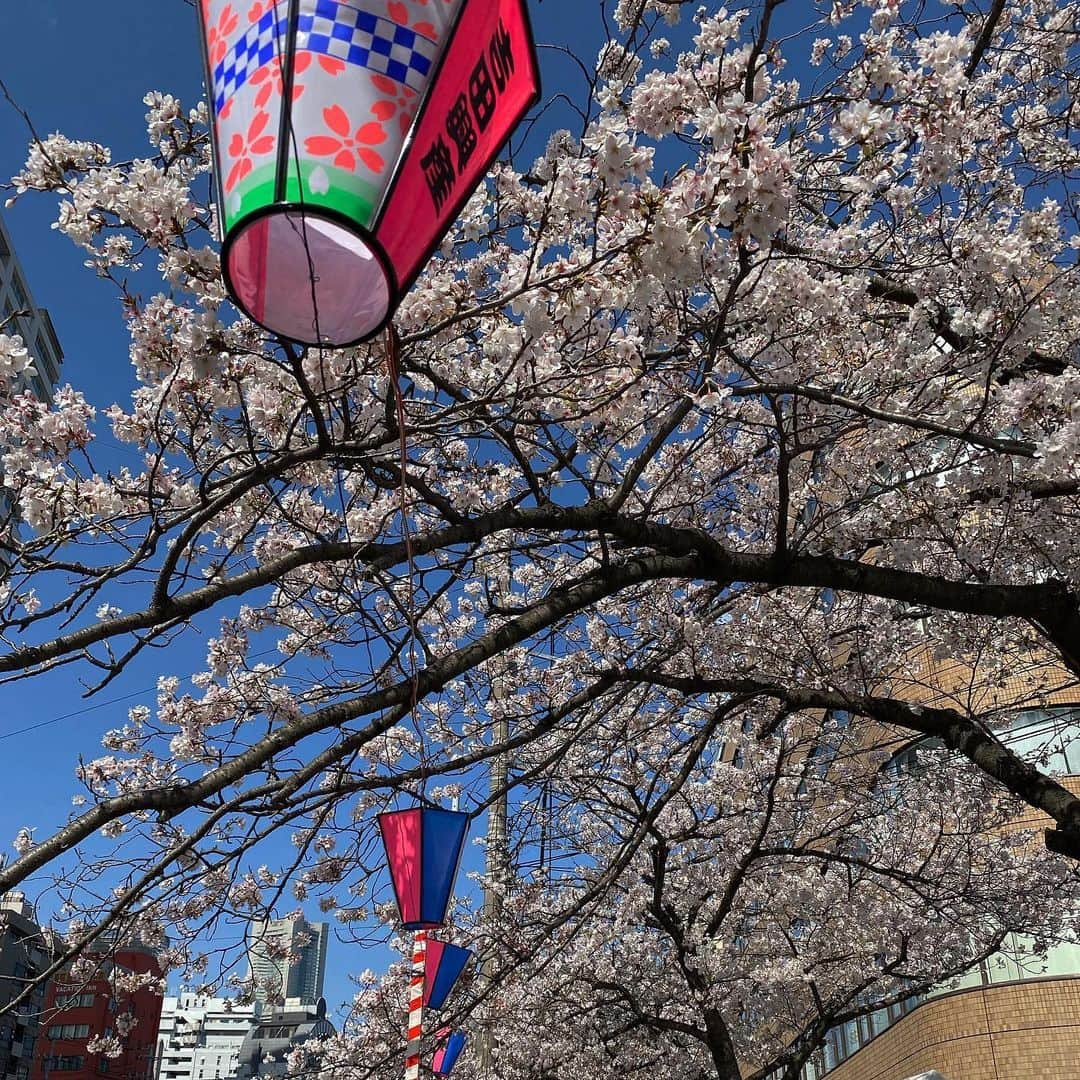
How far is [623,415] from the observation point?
14.7 feet

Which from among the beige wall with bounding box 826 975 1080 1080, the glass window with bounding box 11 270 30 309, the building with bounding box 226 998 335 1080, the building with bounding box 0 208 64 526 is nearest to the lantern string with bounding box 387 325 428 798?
the beige wall with bounding box 826 975 1080 1080

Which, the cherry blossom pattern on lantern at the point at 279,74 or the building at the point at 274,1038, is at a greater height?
the building at the point at 274,1038

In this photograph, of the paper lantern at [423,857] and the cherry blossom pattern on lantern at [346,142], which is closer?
the cherry blossom pattern on lantern at [346,142]

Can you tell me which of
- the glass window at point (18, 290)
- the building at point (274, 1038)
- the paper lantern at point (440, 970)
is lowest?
the paper lantern at point (440, 970)

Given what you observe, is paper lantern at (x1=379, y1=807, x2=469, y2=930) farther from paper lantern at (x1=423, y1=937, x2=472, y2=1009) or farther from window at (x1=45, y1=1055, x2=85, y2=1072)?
window at (x1=45, y1=1055, x2=85, y2=1072)

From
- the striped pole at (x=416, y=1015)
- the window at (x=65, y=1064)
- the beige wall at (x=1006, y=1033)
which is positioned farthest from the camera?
the window at (x=65, y=1064)

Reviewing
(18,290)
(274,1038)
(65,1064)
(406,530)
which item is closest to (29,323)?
(18,290)

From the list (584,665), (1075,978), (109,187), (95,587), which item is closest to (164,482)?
(95,587)

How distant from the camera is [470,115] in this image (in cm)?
191

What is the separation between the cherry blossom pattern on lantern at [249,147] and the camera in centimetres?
178

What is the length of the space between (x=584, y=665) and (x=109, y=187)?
16.6 feet

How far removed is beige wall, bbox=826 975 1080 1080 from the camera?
40.8ft

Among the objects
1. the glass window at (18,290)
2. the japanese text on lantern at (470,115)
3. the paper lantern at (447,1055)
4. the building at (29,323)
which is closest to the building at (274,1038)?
the building at (29,323)

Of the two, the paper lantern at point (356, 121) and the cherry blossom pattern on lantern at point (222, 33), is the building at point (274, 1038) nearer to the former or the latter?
the paper lantern at point (356, 121)
